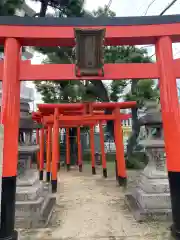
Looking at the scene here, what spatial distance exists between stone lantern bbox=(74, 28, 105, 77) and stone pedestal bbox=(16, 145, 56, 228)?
2.49m

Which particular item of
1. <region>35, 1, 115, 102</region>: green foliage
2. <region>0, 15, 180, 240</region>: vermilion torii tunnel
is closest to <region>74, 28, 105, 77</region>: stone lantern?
<region>0, 15, 180, 240</region>: vermilion torii tunnel

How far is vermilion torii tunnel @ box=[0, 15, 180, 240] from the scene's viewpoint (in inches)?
121

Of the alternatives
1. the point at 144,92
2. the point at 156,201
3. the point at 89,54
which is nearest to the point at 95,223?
the point at 156,201

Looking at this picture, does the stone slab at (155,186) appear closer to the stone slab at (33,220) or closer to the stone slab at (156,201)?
the stone slab at (156,201)

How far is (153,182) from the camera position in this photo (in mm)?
4781

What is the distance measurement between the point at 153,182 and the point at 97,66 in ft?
9.66

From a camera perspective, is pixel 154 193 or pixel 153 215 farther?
pixel 154 193

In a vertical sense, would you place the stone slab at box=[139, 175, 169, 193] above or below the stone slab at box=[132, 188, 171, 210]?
above

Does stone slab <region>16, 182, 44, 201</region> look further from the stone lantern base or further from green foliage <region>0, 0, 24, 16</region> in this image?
green foliage <region>0, 0, 24, 16</region>

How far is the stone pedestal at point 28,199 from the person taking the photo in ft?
13.5

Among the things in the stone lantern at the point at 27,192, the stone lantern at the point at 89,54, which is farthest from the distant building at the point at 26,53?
the stone lantern at the point at 89,54

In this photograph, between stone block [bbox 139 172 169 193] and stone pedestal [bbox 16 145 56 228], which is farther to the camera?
stone block [bbox 139 172 169 193]

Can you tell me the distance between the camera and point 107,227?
3.98m

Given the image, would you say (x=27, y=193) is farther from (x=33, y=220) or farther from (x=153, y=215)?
(x=153, y=215)
